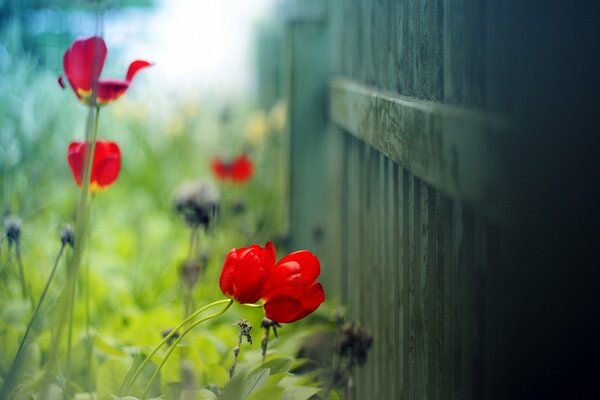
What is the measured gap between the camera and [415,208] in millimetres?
1425

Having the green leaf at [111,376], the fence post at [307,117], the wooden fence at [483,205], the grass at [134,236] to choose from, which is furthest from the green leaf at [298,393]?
the fence post at [307,117]

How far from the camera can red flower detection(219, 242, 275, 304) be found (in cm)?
138

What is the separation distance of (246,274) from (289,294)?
0.07 metres

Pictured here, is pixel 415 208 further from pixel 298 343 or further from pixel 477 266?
pixel 298 343

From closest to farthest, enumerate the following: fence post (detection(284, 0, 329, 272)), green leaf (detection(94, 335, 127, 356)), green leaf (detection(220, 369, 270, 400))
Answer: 1. green leaf (detection(220, 369, 270, 400))
2. green leaf (detection(94, 335, 127, 356))
3. fence post (detection(284, 0, 329, 272))

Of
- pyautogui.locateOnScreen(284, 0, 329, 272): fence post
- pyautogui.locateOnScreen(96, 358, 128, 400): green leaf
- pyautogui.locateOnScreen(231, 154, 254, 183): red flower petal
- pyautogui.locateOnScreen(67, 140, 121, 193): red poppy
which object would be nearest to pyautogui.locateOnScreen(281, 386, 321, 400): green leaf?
pyautogui.locateOnScreen(96, 358, 128, 400): green leaf

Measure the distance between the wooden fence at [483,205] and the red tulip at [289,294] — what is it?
0.51 ft

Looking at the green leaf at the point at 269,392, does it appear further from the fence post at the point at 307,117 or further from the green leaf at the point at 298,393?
the fence post at the point at 307,117

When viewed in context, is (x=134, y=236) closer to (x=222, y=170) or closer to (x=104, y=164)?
(x=222, y=170)

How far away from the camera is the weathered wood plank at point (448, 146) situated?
3.14 ft

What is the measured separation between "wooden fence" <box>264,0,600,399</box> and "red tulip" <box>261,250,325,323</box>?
156 mm

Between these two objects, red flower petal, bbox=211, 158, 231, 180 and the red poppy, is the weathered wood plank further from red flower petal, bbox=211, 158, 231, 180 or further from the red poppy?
red flower petal, bbox=211, 158, 231, 180

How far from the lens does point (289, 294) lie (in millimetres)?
1379

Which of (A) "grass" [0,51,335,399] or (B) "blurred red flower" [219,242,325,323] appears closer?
(B) "blurred red flower" [219,242,325,323]
